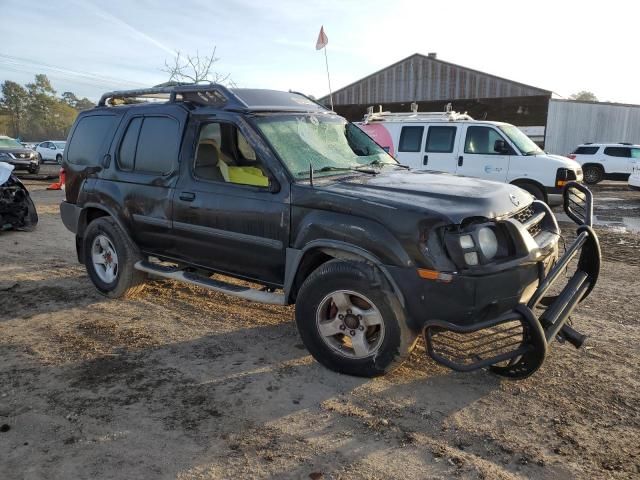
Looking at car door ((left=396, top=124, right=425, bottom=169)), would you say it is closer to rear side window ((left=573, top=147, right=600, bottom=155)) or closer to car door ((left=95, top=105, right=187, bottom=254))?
car door ((left=95, top=105, right=187, bottom=254))

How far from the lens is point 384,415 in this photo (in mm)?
3156

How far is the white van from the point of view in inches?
393

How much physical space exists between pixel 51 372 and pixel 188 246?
1501mm

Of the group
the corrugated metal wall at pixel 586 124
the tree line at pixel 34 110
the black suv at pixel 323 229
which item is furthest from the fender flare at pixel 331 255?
the tree line at pixel 34 110

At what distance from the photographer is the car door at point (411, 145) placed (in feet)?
36.2

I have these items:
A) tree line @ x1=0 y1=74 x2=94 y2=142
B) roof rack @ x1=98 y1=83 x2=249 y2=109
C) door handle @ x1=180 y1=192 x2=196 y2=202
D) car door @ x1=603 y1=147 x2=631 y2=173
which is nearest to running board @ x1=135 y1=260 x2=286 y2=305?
door handle @ x1=180 y1=192 x2=196 y2=202

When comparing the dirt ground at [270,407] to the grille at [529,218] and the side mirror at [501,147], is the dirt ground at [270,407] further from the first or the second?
the side mirror at [501,147]

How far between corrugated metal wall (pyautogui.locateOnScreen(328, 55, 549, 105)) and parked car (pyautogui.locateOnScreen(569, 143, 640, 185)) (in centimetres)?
773

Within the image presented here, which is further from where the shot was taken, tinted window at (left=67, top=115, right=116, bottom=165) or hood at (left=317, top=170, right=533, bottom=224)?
tinted window at (left=67, top=115, right=116, bottom=165)

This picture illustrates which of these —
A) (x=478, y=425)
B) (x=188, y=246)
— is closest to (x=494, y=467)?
(x=478, y=425)

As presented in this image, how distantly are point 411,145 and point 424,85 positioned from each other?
2008 centimetres

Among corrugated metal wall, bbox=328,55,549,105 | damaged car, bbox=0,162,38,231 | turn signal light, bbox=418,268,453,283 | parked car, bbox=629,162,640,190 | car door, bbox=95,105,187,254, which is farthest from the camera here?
corrugated metal wall, bbox=328,55,549,105

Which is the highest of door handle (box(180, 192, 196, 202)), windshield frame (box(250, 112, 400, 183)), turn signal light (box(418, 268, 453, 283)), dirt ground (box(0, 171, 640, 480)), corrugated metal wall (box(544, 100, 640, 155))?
corrugated metal wall (box(544, 100, 640, 155))

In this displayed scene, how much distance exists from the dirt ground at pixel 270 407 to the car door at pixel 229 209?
675mm
